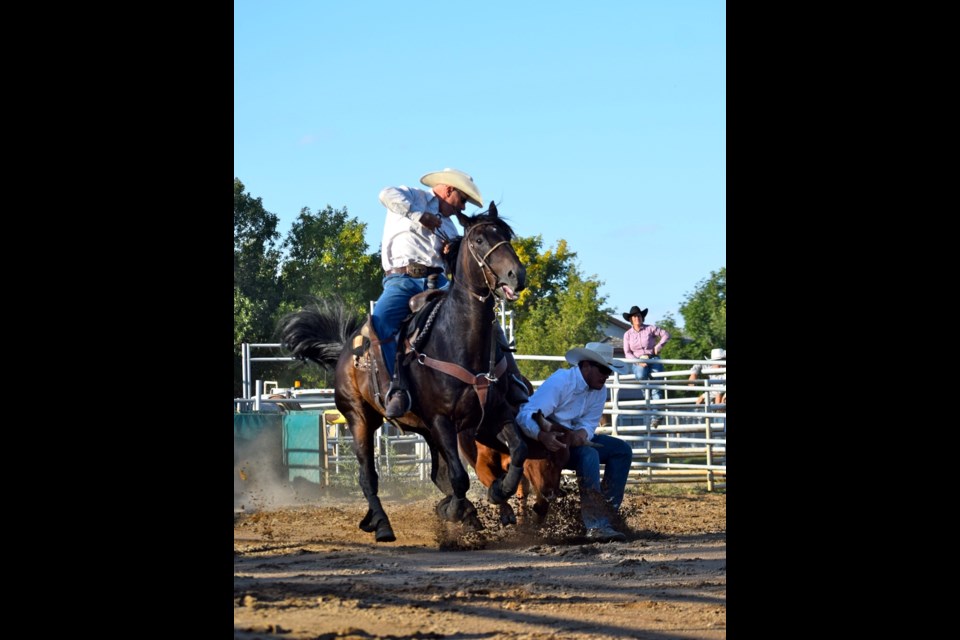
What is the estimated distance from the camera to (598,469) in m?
9.02

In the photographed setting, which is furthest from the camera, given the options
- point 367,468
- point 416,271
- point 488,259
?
point 367,468

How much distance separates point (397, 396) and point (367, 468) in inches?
41.1

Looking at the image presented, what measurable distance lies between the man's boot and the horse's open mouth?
3.53 feet

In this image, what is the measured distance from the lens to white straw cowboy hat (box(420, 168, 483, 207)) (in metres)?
9.55

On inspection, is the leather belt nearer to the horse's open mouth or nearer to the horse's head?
the horse's head

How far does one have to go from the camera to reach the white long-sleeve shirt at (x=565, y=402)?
905 centimetres

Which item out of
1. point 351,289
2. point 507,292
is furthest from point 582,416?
point 351,289

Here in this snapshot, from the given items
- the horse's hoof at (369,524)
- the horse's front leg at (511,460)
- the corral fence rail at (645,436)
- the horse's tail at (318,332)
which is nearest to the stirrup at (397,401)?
the horse's front leg at (511,460)

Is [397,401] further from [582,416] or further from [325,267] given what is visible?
[325,267]

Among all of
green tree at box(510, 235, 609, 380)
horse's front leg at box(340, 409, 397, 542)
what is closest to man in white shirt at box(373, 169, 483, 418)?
horse's front leg at box(340, 409, 397, 542)

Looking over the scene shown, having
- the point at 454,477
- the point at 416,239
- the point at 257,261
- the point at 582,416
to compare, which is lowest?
the point at 454,477
